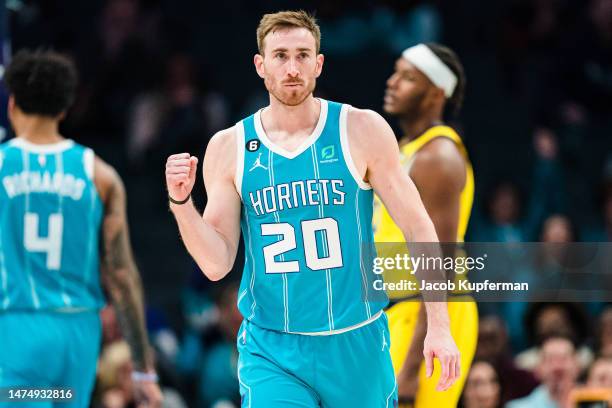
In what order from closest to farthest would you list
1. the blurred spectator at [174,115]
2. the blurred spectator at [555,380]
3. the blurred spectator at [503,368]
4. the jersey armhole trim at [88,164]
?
the jersey armhole trim at [88,164] → the blurred spectator at [555,380] → the blurred spectator at [503,368] → the blurred spectator at [174,115]

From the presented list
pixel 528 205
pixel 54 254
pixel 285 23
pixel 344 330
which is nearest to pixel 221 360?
pixel 528 205

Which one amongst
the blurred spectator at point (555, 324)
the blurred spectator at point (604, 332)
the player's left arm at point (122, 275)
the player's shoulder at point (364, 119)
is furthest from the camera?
the blurred spectator at point (555, 324)

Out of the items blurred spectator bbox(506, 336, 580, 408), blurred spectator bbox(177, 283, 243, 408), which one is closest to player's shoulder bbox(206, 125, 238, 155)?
blurred spectator bbox(506, 336, 580, 408)

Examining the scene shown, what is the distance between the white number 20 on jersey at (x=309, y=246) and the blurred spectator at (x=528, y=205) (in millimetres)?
6636

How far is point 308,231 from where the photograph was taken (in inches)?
228

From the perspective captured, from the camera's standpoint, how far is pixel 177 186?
543 cm

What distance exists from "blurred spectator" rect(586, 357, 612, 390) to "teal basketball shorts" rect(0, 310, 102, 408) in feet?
13.6

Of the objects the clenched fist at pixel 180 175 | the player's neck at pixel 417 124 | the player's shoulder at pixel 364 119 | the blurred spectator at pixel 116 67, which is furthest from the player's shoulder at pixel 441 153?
the blurred spectator at pixel 116 67

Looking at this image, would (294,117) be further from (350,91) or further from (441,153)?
(350,91)

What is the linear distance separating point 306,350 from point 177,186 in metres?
1.00

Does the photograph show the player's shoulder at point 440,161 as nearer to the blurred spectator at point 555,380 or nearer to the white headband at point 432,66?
the white headband at point 432,66

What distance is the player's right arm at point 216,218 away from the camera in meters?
5.58

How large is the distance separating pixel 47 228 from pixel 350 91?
29.3 feet

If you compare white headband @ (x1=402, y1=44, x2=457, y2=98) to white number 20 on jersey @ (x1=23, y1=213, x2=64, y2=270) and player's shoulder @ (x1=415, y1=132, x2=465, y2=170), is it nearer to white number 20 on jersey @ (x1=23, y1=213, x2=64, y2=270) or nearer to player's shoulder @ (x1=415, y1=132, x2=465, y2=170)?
player's shoulder @ (x1=415, y1=132, x2=465, y2=170)
